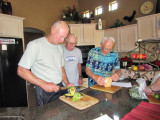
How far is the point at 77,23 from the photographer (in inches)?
183

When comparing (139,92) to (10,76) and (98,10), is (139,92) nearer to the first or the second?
(10,76)

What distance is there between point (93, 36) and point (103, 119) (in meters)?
4.07

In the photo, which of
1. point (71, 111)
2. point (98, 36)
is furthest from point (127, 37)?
point (71, 111)

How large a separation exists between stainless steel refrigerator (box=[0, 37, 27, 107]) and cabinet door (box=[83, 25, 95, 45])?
2.35 metres

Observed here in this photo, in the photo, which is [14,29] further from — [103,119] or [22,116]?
[103,119]

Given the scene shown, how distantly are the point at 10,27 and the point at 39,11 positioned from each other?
1.80 metres

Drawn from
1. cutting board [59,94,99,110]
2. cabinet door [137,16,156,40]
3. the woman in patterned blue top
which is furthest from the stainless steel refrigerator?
cabinet door [137,16,156,40]

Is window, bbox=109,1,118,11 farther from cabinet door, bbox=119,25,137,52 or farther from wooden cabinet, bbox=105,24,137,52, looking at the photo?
cabinet door, bbox=119,25,137,52

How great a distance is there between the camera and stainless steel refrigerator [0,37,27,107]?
2.78 metres

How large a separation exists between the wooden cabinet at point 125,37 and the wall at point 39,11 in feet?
8.42

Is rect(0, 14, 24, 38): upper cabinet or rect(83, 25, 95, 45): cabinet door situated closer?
rect(0, 14, 24, 38): upper cabinet

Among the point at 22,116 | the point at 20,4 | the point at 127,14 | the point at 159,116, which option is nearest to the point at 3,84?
the point at 22,116

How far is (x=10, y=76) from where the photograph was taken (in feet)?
9.55

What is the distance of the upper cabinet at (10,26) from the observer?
293 centimetres
